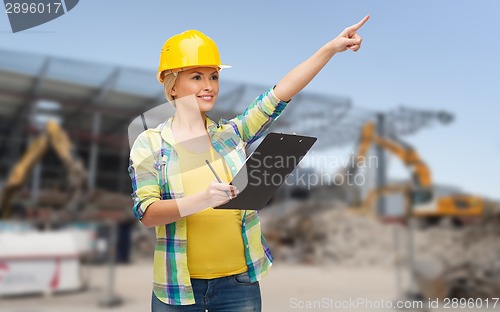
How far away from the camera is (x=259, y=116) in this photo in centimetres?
74

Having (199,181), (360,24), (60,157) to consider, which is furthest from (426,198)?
(199,181)

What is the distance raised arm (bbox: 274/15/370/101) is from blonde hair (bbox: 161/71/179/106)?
0.49ft

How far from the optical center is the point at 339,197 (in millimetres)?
6188

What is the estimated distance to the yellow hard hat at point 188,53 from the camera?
693mm

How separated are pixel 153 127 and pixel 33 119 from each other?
466 centimetres

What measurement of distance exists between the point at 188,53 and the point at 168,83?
2.2 inches

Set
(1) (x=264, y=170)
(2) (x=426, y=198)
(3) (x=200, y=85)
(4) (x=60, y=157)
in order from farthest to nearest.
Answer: (2) (x=426, y=198) → (4) (x=60, y=157) → (3) (x=200, y=85) → (1) (x=264, y=170)

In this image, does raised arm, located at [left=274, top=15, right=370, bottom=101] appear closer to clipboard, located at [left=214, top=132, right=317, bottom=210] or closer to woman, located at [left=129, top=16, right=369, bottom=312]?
woman, located at [left=129, top=16, right=369, bottom=312]

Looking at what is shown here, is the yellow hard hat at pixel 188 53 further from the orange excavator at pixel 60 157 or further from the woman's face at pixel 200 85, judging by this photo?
the orange excavator at pixel 60 157

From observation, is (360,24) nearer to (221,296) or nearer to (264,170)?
(264,170)

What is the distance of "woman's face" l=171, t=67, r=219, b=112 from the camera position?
71 cm

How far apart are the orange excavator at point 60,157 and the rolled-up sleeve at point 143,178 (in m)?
3.68

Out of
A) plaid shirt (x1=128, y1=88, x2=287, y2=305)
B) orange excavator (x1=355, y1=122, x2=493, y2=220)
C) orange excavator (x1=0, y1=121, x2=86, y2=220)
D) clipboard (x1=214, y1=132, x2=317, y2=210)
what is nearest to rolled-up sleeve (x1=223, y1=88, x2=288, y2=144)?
plaid shirt (x1=128, y1=88, x2=287, y2=305)

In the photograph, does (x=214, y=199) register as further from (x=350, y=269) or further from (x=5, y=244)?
(x=350, y=269)
